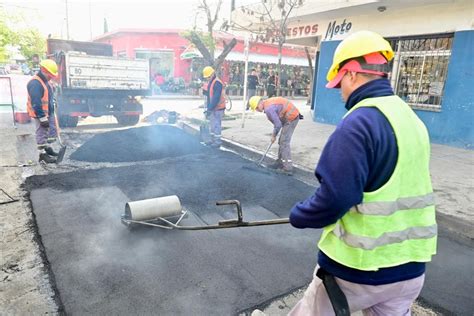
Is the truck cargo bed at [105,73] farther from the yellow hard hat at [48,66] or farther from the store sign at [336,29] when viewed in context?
the store sign at [336,29]

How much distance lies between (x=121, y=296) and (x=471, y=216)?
4114 millimetres

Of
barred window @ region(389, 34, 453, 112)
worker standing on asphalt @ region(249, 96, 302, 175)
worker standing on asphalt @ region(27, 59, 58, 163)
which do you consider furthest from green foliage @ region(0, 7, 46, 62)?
barred window @ region(389, 34, 453, 112)

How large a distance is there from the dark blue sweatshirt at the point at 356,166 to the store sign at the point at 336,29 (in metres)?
10.1

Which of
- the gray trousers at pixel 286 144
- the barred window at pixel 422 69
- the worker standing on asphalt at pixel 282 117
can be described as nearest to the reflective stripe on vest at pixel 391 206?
the worker standing on asphalt at pixel 282 117

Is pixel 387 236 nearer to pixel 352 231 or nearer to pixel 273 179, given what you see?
pixel 352 231

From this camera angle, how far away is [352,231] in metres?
1.45

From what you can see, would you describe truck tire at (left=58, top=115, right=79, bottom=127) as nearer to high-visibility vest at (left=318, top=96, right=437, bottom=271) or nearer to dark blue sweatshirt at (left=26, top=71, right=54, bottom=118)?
dark blue sweatshirt at (left=26, top=71, right=54, bottom=118)

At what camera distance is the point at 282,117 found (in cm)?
624

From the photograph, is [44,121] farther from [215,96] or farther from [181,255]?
[181,255]

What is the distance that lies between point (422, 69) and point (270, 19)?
5.13 meters

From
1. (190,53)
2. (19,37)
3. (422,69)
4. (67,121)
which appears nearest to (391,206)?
(422,69)

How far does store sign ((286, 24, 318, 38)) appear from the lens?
39.2 ft

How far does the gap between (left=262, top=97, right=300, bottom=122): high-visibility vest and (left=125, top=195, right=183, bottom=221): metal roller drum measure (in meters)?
2.86

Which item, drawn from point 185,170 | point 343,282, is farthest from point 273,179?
point 343,282
